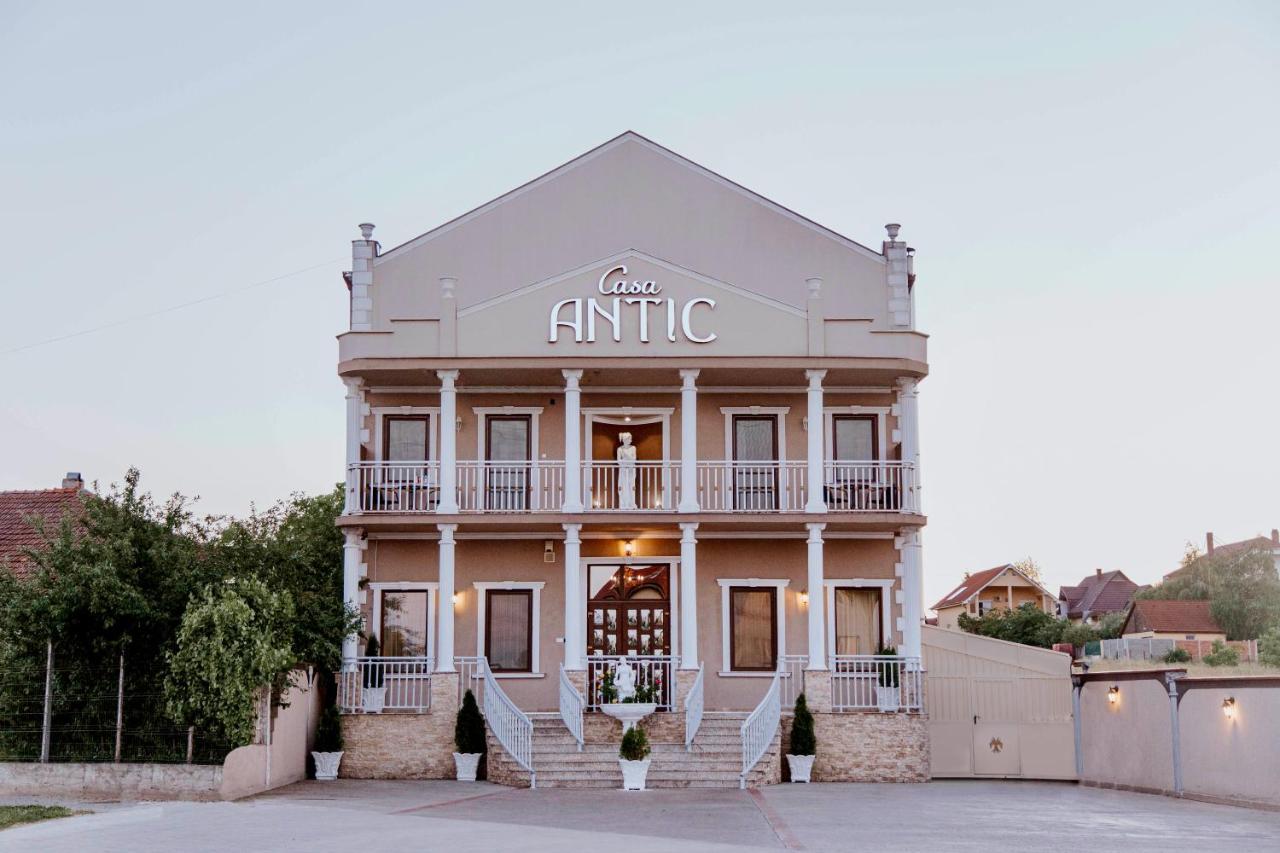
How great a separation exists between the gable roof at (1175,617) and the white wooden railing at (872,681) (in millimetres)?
45047

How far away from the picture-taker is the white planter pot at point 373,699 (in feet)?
76.7

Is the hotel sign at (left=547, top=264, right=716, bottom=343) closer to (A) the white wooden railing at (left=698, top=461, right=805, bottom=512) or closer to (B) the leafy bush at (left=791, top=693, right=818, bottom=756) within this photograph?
(A) the white wooden railing at (left=698, top=461, right=805, bottom=512)

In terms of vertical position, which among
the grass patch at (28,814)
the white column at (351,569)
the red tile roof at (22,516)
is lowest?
the grass patch at (28,814)

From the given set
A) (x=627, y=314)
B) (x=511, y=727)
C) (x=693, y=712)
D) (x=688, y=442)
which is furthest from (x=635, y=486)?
(x=511, y=727)

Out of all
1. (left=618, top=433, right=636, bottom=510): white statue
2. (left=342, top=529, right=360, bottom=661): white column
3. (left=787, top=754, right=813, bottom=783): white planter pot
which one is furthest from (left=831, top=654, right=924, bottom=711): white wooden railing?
(left=342, top=529, right=360, bottom=661): white column

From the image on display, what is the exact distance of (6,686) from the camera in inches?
733

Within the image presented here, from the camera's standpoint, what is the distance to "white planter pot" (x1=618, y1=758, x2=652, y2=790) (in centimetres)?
2066

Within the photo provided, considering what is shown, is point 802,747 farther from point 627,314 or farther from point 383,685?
point 627,314

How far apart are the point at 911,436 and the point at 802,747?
5.82 m

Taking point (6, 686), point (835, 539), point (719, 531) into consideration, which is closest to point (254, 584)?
point (6, 686)

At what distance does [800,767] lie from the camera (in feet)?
73.2

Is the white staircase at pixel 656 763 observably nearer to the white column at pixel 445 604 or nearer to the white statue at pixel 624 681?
the white statue at pixel 624 681

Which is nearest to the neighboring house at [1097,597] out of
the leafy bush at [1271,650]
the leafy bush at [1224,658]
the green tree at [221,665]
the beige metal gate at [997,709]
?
the leafy bush at [1224,658]

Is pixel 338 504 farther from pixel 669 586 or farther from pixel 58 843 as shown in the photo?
pixel 58 843
